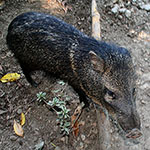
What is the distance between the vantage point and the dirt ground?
8.88ft

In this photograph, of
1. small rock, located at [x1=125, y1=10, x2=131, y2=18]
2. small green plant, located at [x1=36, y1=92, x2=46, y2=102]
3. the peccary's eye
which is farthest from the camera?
small rock, located at [x1=125, y1=10, x2=131, y2=18]

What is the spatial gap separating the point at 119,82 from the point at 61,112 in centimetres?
105

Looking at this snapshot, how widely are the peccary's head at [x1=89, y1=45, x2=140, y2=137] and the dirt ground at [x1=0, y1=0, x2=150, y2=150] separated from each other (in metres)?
0.79

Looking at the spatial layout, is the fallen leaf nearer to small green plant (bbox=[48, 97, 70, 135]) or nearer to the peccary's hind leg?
small green plant (bbox=[48, 97, 70, 135])

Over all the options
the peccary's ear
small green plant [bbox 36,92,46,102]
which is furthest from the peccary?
small green plant [bbox 36,92,46,102]

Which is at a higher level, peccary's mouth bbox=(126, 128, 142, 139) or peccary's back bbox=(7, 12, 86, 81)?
peccary's back bbox=(7, 12, 86, 81)

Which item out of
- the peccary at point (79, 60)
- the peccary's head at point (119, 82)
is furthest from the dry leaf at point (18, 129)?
the peccary's head at point (119, 82)

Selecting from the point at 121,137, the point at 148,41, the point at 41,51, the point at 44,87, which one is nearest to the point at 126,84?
the point at 121,137

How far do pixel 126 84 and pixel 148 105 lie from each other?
1.27 metres

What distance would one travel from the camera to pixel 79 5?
4.54m

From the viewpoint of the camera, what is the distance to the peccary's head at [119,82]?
2072mm

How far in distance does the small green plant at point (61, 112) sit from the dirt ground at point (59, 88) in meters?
0.08

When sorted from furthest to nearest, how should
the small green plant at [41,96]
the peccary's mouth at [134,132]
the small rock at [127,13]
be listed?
1. the small rock at [127,13]
2. the small green plant at [41,96]
3. the peccary's mouth at [134,132]

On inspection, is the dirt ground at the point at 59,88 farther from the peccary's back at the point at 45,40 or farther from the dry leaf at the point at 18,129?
the peccary's back at the point at 45,40
